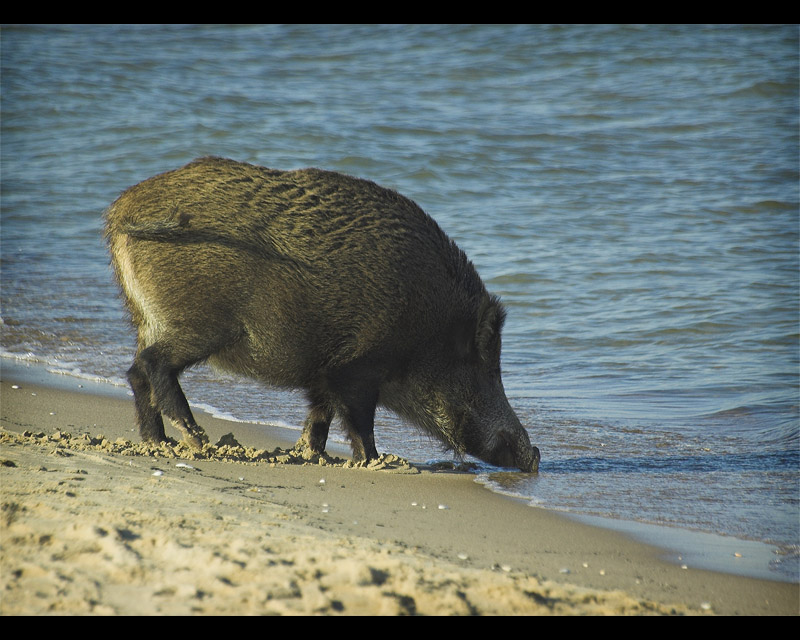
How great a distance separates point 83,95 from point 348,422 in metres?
15.0

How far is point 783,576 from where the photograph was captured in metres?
3.99

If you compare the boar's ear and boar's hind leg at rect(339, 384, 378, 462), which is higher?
the boar's ear

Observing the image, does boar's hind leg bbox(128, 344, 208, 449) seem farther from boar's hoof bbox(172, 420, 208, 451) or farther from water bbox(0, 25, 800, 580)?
water bbox(0, 25, 800, 580)

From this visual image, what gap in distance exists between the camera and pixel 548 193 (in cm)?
1356

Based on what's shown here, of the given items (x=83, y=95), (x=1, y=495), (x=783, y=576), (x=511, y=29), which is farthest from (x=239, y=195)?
(x=511, y=29)

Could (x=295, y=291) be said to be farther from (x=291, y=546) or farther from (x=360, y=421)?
(x=291, y=546)

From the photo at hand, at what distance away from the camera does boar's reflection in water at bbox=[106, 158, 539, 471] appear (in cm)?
519

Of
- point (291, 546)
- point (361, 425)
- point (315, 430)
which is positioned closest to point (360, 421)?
point (361, 425)

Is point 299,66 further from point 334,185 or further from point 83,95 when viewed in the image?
point 334,185

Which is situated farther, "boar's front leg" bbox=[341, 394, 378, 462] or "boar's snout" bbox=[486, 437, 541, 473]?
"boar's snout" bbox=[486, 437, 541, 473]

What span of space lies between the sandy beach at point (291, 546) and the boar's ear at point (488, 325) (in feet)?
2.50

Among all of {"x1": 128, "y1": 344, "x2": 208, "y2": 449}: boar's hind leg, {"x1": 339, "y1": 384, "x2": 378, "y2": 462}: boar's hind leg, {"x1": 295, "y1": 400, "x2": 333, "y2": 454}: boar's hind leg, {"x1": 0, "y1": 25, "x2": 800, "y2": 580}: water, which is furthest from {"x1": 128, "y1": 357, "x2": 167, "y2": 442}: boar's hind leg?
{"x1": 0, "y1": 25, "x2": 800, "y2": 580}: water

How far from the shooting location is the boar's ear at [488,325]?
560 centimetres

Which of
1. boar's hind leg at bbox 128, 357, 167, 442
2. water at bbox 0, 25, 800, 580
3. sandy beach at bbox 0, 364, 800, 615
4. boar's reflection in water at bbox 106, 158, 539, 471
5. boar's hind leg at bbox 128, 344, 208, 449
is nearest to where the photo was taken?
sandy beach at bbox 0, 364, 800, 615
